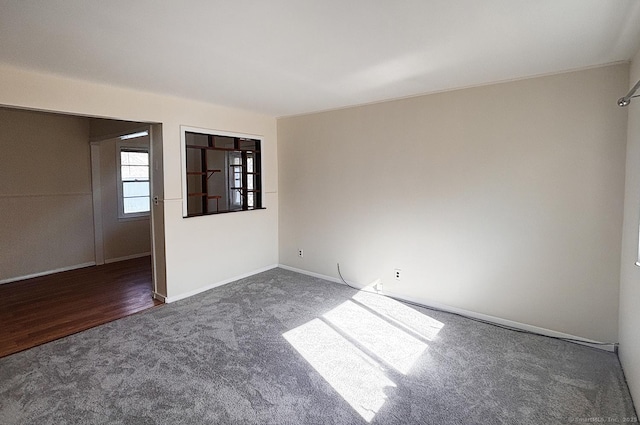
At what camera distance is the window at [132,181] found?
18.9 ft

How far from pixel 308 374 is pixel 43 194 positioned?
492 centimetres

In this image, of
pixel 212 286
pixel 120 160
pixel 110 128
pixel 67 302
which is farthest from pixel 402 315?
pixel 120 160

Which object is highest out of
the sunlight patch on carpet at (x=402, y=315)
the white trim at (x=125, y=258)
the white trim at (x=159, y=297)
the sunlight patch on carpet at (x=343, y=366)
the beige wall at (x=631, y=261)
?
the beige wall at (x=631, y=261)

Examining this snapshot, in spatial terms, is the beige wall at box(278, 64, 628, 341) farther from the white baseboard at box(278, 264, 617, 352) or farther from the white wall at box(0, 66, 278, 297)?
the white wall at box(0, 66, 278, 297)

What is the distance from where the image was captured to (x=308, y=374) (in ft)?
8.07

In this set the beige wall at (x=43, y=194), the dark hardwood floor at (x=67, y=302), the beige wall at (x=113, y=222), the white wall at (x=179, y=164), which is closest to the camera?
the white wall at (x=179, y=164)

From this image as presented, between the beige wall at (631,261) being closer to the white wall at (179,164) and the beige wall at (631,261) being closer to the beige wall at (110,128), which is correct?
the white wall at (179,164)

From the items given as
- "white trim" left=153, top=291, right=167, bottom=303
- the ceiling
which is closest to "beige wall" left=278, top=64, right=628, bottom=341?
the ceiling

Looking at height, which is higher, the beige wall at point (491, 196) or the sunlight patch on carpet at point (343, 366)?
the beige wall at point (491, 196)

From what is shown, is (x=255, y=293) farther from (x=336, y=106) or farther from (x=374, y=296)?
(x=336, y=106)

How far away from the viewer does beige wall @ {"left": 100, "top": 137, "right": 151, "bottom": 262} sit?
5.52 m

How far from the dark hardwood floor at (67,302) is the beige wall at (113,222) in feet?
1.76

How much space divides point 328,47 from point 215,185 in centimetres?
502

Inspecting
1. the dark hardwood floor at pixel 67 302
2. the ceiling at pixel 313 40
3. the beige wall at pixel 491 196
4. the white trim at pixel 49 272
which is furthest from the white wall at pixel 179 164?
the white trim at pixel 49 272
